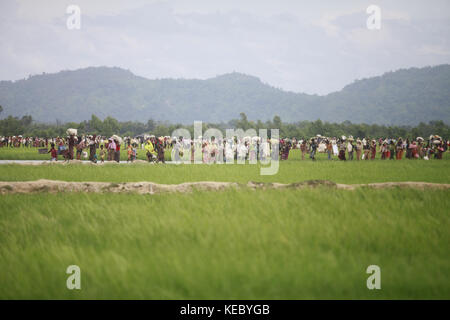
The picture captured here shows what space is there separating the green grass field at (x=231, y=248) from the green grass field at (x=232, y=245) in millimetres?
16

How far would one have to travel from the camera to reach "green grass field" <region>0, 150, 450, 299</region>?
417cm

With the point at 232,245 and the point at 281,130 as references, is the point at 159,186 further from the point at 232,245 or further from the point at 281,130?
the point at 281,130

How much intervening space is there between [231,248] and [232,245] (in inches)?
2.0

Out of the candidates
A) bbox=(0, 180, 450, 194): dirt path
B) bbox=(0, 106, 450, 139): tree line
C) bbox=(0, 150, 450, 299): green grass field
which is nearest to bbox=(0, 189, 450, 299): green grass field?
bbox=(0, 150, 450, 299): green grass field

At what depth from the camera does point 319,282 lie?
13.7 ft

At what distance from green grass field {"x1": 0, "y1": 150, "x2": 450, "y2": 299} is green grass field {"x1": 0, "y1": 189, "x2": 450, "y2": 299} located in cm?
2

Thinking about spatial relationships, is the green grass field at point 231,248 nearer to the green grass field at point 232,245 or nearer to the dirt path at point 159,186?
the green grass field at point 232,245

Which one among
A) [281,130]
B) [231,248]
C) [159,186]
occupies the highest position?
[281,130]

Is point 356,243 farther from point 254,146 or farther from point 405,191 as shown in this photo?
point 254,146

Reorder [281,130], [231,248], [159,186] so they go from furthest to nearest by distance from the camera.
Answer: [281,130]
[159,186]
[231,248]

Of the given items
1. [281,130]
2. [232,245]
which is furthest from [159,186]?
[281,130]

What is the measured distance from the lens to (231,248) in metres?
5.04

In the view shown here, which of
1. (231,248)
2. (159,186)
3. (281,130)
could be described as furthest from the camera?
(281,130)

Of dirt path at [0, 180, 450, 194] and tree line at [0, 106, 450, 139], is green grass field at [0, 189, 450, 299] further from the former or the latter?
tree line at [0, 106, 450, 139]
